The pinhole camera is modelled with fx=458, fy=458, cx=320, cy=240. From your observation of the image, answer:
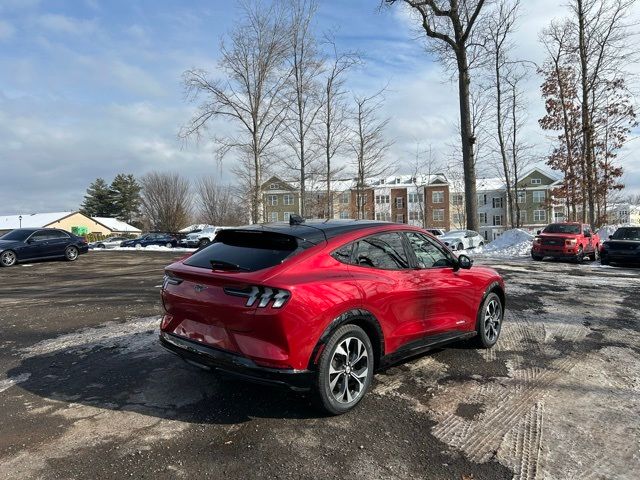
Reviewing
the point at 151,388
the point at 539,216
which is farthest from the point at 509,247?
the point at 539,216

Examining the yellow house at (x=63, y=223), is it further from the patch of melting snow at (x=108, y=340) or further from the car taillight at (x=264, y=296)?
the car taillight at (x=264, y=296)

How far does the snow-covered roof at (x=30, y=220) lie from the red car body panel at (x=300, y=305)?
267ft

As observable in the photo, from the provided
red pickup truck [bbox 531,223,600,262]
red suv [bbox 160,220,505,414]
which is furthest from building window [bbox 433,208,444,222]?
red suv [bbox 160,220,505,414]

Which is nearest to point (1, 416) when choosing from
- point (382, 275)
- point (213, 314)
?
point (213, 314)

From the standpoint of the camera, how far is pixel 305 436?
3338mm

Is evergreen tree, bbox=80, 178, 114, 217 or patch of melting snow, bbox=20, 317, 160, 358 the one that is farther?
evergreen tree, bbox=80, 178, 114, 217

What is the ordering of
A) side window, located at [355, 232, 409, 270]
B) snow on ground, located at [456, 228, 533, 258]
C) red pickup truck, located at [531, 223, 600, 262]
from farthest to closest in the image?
snow on ground, located at [456, 228, 533, 258] → red pickup truck, located at [531, 223, 600, 262] → side window, located at [355, 232, 409, 270]

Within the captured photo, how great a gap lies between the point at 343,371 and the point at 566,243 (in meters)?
17.4

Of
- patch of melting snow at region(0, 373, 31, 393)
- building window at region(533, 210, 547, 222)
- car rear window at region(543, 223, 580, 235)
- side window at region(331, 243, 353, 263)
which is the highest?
building window at region(533, 210, 547, 222)

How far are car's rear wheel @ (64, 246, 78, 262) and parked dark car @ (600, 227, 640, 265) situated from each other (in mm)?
20654

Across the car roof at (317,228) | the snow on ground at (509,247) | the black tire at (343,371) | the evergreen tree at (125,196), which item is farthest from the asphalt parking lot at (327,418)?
the evergreen tree at (125,196)

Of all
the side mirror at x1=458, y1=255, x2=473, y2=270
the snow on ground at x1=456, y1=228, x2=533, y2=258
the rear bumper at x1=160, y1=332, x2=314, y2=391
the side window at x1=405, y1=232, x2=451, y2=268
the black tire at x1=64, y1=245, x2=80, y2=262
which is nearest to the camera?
the rear bumper at x1=160, y1=332, x2=314, y2=391

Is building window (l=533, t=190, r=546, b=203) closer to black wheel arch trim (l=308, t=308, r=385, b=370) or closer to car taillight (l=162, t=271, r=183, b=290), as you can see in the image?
black wheel arch trim (l=308, t=308, r=385, b=370)

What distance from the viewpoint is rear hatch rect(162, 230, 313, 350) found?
3.39 meters
